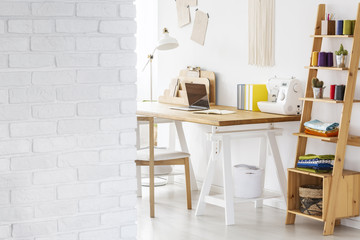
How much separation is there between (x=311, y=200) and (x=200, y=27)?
1.99m

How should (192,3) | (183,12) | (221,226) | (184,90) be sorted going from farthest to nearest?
(183,12)
(192,3)
(184,90)
(221,226)

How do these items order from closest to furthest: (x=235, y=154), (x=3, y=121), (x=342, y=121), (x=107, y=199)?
1. (x=3, y=121)
2. (x=107, y=199)
3. (x=342, y=121)
4. (x=235, y=154)

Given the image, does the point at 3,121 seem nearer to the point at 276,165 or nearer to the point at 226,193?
the point at 226,193

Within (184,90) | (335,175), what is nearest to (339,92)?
(335,175)

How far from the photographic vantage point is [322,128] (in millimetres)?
3758

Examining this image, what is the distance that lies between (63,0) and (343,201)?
2.41 meters

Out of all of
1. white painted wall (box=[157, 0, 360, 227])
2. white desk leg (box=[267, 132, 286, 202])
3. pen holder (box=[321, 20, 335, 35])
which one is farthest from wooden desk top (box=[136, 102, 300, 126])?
pen holder (box=[321, 20, 335, 35])

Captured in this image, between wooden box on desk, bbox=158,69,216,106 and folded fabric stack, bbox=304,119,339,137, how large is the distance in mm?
1309

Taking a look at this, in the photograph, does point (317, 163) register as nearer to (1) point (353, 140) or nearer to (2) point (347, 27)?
(1) point (353, 140)

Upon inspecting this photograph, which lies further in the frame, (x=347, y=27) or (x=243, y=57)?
(x=243, y=57)

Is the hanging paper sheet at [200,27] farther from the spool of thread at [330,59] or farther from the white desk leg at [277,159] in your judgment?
the spool of thread at [330,59]

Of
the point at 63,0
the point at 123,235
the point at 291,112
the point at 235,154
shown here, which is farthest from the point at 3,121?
the point at 235,154

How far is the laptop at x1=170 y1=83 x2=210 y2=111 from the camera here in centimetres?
462

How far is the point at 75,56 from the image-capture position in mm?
→ 2137
